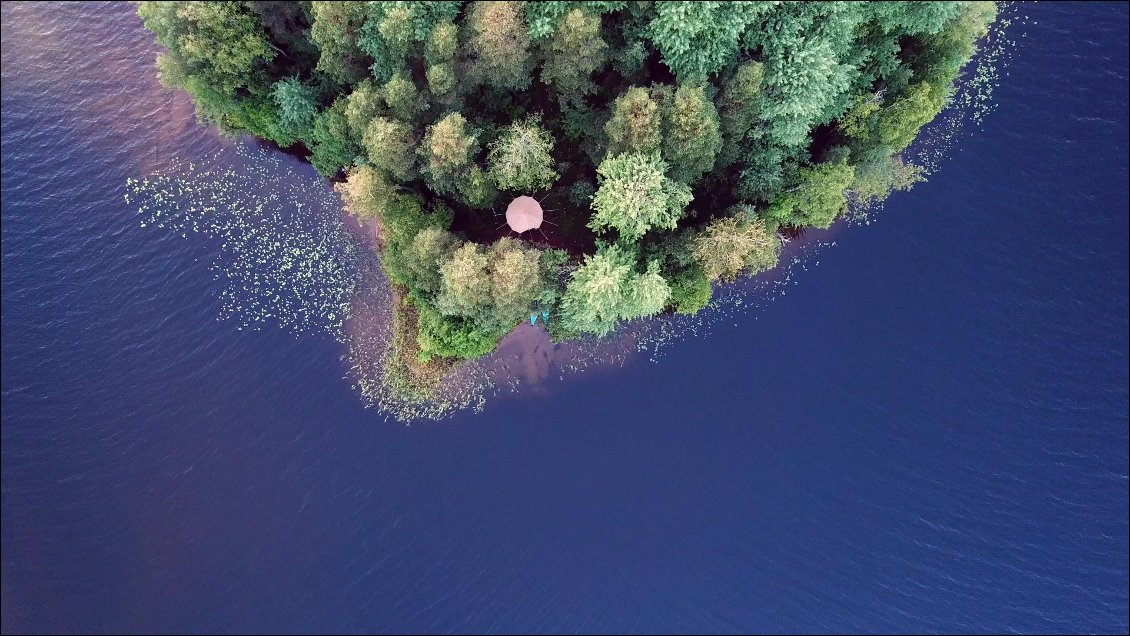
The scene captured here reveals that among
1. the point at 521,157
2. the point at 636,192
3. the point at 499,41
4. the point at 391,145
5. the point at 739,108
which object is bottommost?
the point at 636,192

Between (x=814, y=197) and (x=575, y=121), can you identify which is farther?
(x=575, y=121)

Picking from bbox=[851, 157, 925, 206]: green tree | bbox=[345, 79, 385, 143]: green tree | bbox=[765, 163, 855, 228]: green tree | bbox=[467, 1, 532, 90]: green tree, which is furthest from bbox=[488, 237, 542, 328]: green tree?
bbox=[851, 157, 925, 206]: green tree

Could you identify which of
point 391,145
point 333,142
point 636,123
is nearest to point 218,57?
point 333,142

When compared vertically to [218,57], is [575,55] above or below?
below

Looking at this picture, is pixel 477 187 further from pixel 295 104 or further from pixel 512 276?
pixel 295 104

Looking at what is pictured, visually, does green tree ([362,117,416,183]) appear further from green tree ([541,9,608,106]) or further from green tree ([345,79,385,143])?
green tree ([541,9,608,106])

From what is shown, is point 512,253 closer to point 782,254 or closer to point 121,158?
point 782,254
